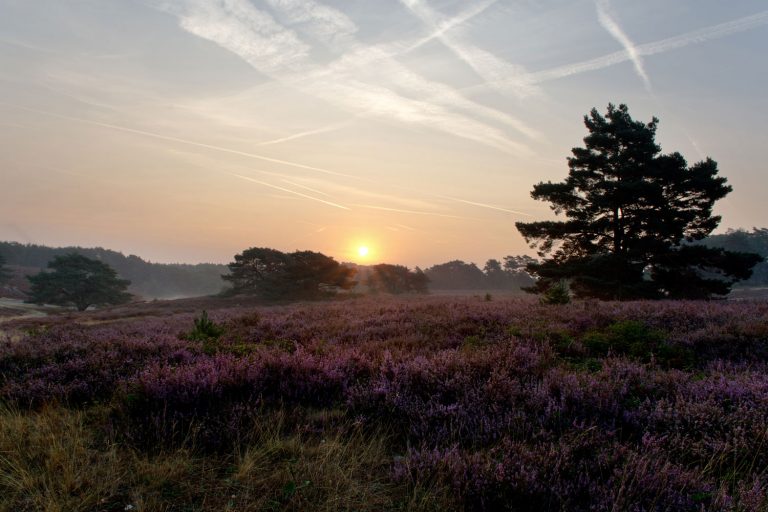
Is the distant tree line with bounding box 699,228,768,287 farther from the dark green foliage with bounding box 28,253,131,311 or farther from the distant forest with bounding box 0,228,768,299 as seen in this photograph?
Result: the dark green foliage with bounding box 28,253,131,311

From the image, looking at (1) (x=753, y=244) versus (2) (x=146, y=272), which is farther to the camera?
(2) (x=146, y=272)

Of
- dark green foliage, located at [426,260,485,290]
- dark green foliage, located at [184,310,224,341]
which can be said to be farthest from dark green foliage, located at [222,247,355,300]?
dark green foliage, located at [426,260,485,290]

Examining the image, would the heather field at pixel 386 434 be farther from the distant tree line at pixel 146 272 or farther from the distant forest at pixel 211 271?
the distant tree line at pixel 146 272

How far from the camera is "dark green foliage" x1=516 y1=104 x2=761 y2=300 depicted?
20.4m

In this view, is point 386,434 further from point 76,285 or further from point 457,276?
point 457,276

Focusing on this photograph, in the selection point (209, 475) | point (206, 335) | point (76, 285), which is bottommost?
point (209, 475)

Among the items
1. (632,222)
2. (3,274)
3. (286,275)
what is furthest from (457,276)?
(3,274)

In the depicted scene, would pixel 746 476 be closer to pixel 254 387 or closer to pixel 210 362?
pixel 254 387

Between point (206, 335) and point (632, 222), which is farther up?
point (632, 222)

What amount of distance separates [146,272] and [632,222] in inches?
5802

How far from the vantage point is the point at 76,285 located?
5291 centimetres

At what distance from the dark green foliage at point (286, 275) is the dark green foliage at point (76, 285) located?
18191 millimetres

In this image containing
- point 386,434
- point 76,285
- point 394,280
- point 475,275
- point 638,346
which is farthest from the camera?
point 475,275

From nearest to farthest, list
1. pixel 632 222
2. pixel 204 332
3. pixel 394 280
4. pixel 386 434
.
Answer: pixel 386 434 < pixel 204 332 < pixel 632 222 < pixel 394 280
